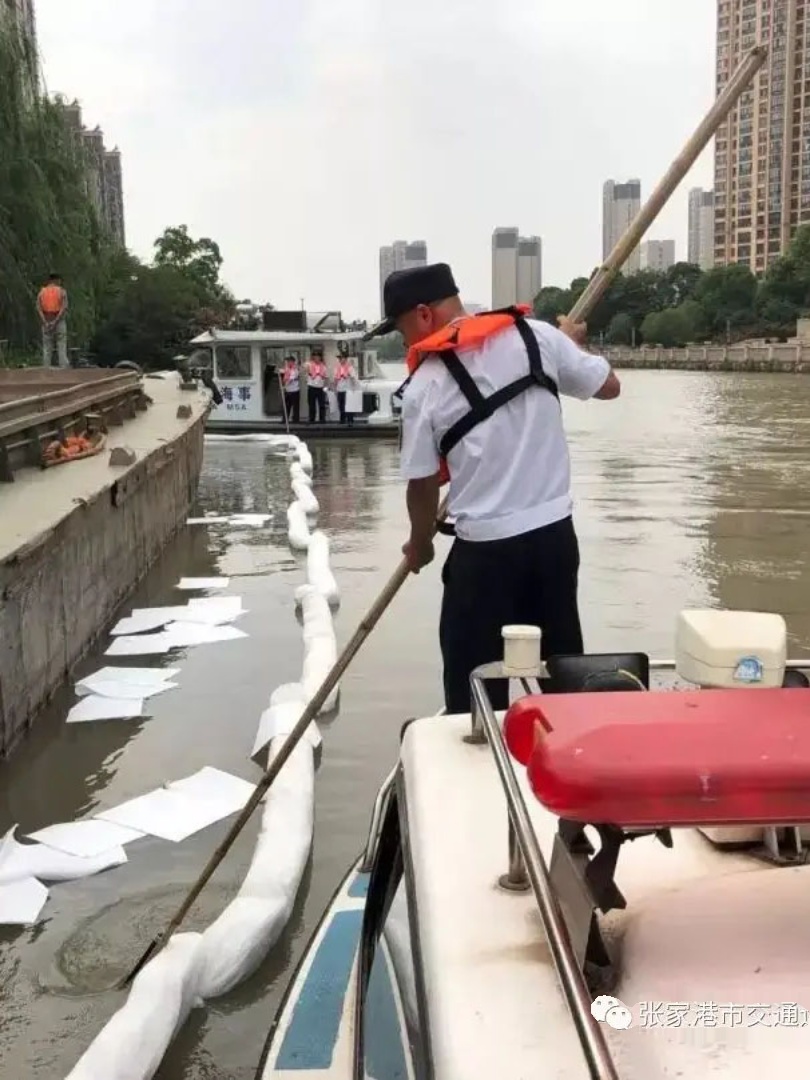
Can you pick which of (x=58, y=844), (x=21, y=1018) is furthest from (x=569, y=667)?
(x=58, y=844)

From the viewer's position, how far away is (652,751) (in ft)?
4.81

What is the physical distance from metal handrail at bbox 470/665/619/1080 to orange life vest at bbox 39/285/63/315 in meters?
16.2

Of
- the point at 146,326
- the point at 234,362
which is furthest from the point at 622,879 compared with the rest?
the point at 146,326

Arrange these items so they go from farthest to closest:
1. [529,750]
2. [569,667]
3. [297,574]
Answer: [297,574] → [569,667] → [529,750]

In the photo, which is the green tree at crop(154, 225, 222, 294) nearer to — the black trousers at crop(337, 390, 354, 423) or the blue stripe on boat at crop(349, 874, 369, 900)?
the black trousers at crop(337, 390, 354, 423)

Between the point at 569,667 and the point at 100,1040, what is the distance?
5.10 feet

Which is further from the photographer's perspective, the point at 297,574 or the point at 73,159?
the point at 73,159

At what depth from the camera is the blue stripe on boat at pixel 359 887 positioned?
10.4 feet

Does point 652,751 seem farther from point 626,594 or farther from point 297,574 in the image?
point 297,574

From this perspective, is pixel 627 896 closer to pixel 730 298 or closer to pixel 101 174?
pixel 101 174

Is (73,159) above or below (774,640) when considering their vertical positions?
above

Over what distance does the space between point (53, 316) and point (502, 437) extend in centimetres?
1513

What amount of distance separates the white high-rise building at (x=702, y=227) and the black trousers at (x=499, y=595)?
130985mm

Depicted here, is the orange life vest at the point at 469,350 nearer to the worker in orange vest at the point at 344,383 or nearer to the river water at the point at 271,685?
the river water at the point at 271,685
